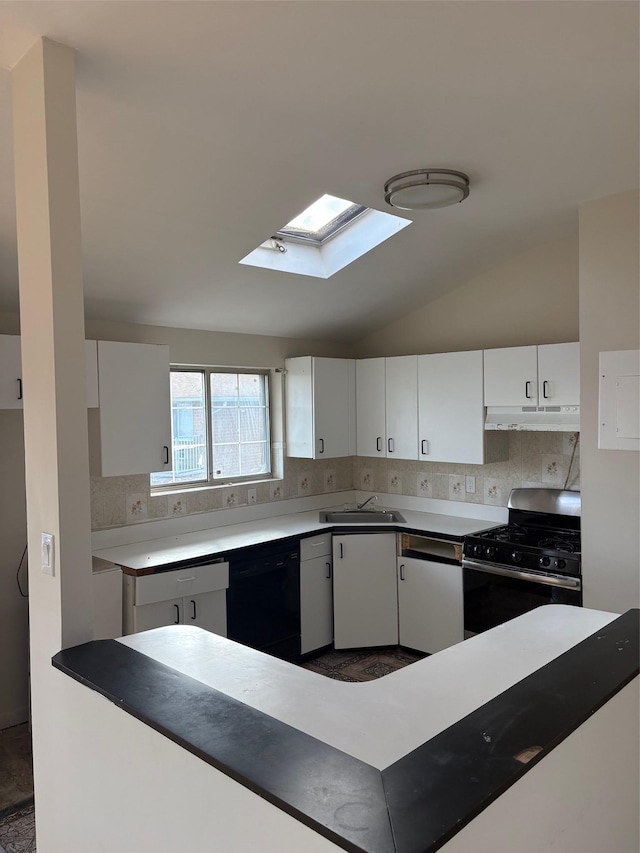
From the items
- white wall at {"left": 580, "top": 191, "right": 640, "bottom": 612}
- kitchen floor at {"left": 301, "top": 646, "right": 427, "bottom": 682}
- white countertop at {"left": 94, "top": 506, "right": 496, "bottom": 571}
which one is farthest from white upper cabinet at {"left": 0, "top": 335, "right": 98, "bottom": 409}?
white wall at {"left": 580, "top": 191, "right": 640, "bottom": 612}

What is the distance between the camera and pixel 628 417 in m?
3.18

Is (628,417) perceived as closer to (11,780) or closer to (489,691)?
(489,691)

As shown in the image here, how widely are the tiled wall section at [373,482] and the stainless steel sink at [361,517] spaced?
357mm

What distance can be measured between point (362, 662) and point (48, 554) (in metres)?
3.01

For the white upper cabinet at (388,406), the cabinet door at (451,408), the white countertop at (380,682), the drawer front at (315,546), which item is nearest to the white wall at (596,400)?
the cabinet door at (451,408)

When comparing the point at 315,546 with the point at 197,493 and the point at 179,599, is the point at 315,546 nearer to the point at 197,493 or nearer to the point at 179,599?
the point at 197,493

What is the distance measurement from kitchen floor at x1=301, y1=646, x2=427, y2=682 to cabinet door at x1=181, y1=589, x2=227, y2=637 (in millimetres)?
744

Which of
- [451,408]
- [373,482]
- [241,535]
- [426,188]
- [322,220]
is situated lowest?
[241,535]

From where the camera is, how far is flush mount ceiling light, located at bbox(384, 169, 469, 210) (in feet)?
9.64

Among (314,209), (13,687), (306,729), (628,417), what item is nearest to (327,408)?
(314,209)

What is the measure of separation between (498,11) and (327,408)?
127 inches

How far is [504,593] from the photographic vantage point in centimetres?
396

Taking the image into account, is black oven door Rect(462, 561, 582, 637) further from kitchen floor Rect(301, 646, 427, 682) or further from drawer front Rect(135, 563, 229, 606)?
drawer front Rect(135, 563, 229, 606)

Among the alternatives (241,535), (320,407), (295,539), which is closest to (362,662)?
(295,539)
